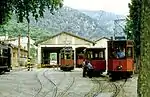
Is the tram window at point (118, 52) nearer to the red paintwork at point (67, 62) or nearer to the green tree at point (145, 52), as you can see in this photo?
the red paintwork at point (67, 62)

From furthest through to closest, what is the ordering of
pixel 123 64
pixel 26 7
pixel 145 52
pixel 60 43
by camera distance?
pixel 60 43, pixel 26 7, pixel 123 64, pixel 145 52

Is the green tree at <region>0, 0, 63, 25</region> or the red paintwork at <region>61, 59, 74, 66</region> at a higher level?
the green tree at <region>0, 0, 63, 25</region>

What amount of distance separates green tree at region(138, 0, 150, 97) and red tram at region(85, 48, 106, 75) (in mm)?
28264

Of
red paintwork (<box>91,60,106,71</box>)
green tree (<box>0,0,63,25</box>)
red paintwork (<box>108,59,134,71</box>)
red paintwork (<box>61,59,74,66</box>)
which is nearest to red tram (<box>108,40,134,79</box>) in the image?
red paintwork (<box>108,59,134,71</box>)

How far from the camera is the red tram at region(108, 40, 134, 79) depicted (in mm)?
27234

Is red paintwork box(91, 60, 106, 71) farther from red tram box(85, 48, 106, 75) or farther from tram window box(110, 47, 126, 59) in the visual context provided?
tram window box(110, 47, 126, 59)

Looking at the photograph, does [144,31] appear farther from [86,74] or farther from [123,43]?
[86,74]

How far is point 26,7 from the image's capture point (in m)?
29.9

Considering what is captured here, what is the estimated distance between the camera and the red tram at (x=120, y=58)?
27234 mm

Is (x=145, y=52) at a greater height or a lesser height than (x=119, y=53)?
lesser

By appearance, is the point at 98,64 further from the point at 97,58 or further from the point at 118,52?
the point at 118,52

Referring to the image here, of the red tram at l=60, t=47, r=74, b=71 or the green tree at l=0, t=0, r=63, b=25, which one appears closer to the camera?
the green tree at l=0, t=0, r=63, b=25

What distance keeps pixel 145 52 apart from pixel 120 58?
2303 cm

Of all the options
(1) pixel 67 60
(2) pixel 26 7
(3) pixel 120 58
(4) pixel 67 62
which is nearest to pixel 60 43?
(1) pixel 67 60
